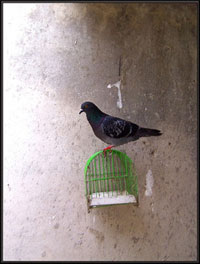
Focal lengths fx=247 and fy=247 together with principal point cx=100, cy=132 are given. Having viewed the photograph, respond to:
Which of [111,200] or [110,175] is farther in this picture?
[110,175]

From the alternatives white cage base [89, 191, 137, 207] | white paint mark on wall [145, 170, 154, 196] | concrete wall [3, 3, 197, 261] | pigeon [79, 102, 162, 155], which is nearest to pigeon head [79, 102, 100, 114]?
pigeon [79, 102, 162, 155]

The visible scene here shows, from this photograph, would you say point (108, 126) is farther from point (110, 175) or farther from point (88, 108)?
point (110, 175)

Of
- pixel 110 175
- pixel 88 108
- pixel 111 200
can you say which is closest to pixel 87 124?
pixel 88 108

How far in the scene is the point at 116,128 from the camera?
1670mm

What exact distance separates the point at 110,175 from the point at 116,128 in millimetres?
429

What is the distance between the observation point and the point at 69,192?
1.86 m

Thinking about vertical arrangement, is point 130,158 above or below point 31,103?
below

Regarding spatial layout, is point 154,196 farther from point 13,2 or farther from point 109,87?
point 13,2

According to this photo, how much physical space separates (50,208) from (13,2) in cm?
166

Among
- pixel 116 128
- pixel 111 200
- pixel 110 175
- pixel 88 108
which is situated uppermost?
pixel 88 108

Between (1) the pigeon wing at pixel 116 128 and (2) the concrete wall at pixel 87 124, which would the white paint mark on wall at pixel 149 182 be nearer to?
(2) the concrete wall at pixel 87 124

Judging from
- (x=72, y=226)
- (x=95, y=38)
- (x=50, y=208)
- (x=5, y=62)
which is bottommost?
(x=72, y=226)

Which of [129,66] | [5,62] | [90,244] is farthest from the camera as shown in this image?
[129,66]

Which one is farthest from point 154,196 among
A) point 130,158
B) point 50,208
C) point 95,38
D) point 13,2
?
point 13,2
